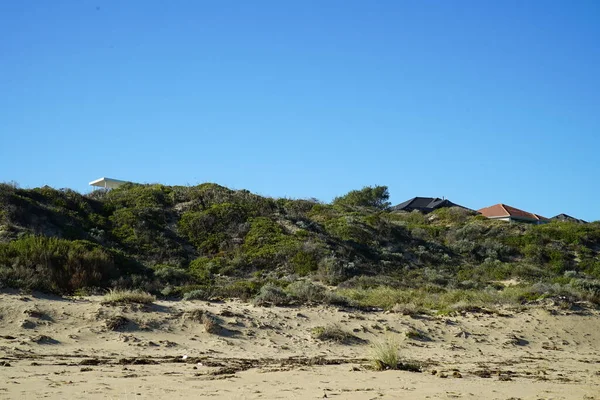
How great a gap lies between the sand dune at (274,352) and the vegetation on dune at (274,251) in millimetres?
1309

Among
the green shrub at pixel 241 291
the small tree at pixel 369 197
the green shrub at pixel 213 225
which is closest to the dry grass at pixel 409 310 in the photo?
the green shrub at pixel 241 291

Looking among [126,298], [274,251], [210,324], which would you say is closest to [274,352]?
[210,324]

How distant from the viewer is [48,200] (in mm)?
28078

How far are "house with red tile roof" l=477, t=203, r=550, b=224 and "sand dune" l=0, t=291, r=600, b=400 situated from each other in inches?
1374

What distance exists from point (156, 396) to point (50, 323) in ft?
19.8

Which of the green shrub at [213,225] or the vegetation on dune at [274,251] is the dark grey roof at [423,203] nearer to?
the vegetation on dune at [274,251]

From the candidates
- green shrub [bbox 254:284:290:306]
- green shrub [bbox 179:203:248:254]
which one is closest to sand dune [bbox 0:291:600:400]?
green shrub [bbox 254:284:290:306]

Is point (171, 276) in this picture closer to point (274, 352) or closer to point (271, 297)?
point (271, 297)

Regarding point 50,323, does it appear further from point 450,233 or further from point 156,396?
point 450,233

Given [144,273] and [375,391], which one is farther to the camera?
[144,273]

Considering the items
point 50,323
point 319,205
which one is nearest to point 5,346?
point 50,323

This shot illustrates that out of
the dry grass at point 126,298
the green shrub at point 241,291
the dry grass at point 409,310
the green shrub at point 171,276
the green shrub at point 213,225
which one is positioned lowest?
the dry grass at point 409,310

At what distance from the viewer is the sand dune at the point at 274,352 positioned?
958cm

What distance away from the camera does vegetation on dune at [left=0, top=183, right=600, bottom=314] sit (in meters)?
18.2
